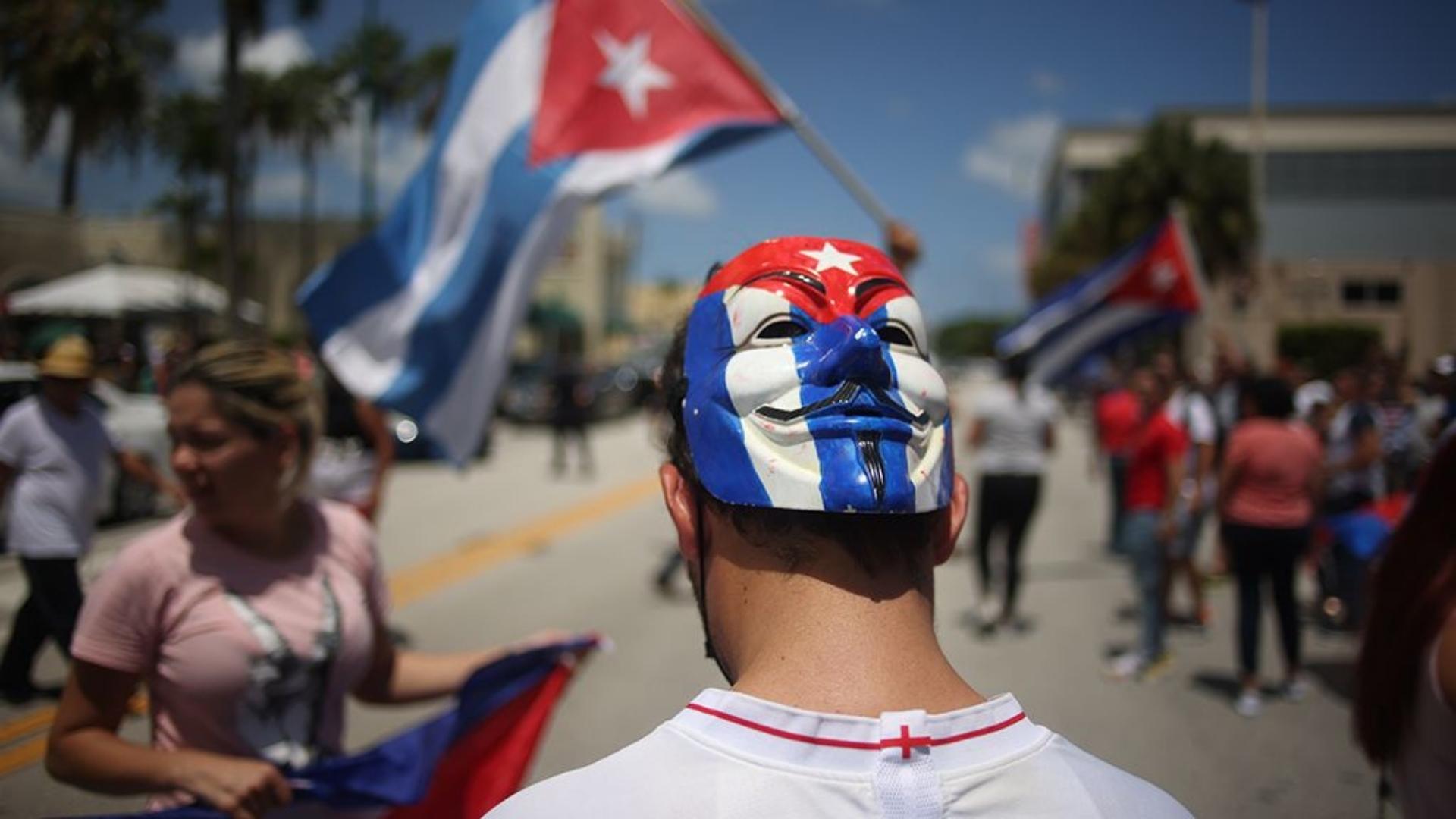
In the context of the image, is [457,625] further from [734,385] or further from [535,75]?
[734,385]

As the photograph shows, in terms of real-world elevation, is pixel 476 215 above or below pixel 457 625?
above

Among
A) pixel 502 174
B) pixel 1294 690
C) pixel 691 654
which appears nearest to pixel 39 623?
pixel 502 174

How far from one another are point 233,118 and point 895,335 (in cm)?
1285

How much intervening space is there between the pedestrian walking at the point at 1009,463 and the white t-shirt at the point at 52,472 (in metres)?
5.43

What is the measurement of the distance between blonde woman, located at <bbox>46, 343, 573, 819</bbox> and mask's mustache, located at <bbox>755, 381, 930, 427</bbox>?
4.89 ft

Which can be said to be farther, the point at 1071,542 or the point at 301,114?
the point at 301,114

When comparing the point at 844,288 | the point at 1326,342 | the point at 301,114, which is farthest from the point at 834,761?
the point at 301,114

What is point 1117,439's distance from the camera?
9664mm

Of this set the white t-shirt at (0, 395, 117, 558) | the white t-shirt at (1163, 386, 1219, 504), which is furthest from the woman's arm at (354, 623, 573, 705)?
the white t-shirt at (1163, 386, 1219, 504)

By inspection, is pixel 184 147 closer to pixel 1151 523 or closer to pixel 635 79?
pixel 635 79

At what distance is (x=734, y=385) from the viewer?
1273 millimetres

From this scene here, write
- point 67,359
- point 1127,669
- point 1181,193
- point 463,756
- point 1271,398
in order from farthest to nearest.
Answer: point 1181,193, point 1127,669, point 1271,398, point 67,359, point 463,756

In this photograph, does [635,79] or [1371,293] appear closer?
[1371,293]

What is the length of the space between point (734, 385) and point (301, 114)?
16.9 m
